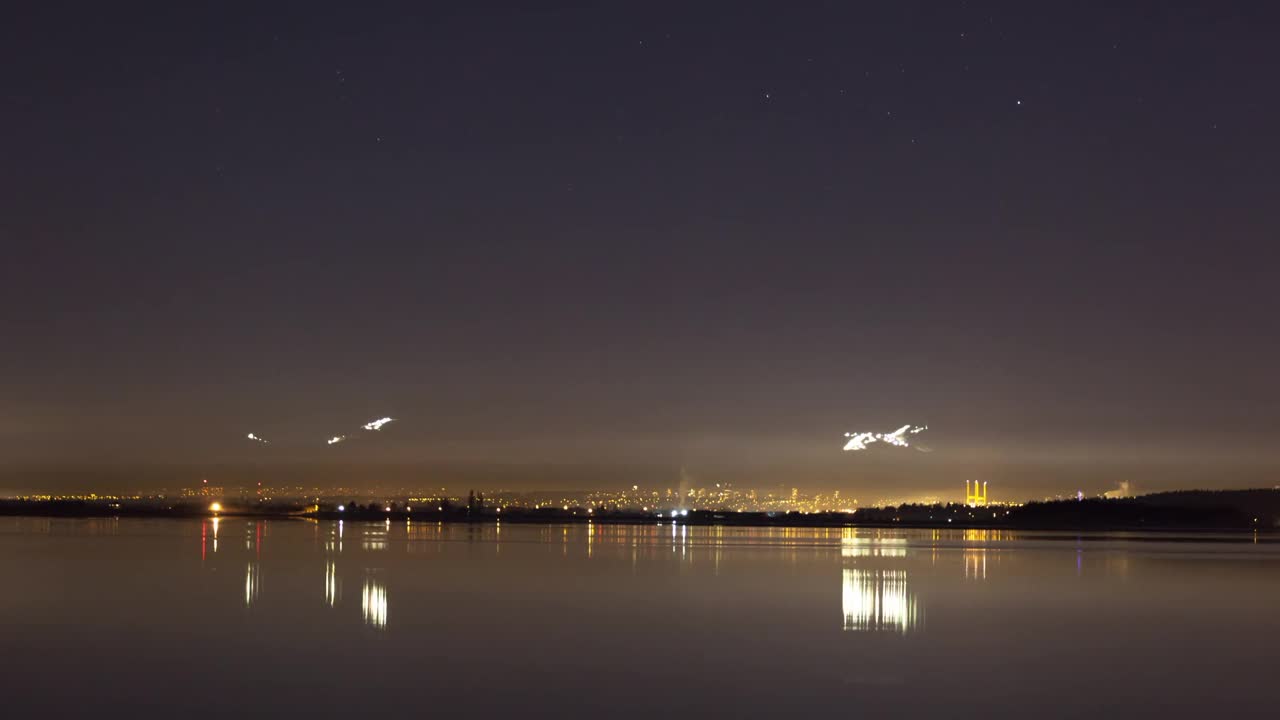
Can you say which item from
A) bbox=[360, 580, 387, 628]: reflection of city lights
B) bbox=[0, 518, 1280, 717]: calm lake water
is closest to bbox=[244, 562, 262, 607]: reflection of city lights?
bbox=[0, 518, 1280, 717]: calm lake water

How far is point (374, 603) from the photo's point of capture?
28594 millimetres

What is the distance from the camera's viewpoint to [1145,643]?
79.2 ft

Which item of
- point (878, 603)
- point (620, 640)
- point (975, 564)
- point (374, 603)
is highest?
point (374, 603)

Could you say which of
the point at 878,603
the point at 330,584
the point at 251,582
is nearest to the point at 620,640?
the point at 878,603

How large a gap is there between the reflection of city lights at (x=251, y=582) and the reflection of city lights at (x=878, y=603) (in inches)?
489

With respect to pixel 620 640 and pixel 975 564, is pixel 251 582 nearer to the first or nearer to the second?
pixel 620 640

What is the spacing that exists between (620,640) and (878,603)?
29.9 feet

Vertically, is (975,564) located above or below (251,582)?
below

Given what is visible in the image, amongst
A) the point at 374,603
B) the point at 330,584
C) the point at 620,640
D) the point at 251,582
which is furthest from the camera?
the point at 251,582

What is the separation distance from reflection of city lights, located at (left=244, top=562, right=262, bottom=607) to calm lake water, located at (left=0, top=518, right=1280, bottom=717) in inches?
6.7

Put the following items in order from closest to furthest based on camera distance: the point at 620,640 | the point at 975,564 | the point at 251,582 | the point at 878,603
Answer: the point at 620,640 → the point at 878,603 → the point at 251,582 → the point at 975,564

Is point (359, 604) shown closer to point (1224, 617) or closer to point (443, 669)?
point (443, 669)

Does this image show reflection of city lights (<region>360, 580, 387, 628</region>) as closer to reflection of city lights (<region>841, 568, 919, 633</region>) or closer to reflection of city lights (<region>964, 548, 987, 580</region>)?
reflection of city lights (<region>841, 568, 919, 633</region>)

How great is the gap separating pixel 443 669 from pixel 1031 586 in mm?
22413
